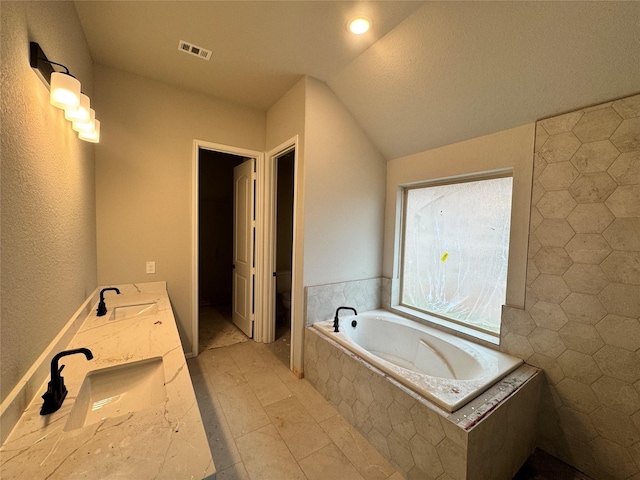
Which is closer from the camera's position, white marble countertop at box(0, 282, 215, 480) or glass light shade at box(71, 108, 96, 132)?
white marble countertop at box(0, 282, 215, 480)

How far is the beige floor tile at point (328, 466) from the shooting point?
1.48 m

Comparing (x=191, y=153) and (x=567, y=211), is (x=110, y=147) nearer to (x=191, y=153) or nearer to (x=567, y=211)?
(x=191, y=153)

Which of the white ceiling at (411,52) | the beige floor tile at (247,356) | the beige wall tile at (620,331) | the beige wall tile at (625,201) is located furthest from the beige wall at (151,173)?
the beige wall tile at (620,331)

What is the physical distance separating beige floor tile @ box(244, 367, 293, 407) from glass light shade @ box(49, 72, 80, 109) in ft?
7.09

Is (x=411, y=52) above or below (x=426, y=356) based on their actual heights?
above

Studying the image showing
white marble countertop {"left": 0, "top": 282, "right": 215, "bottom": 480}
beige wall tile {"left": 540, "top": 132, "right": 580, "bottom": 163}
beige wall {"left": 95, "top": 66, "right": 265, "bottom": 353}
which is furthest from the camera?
beige wall {"left": 95, "top": 66, "right": 265, "bottom": 353}

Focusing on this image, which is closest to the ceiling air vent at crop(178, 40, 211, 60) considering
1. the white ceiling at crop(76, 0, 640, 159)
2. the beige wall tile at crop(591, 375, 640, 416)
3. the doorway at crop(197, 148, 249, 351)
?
the white ceiling at crop(76, 0, 640, 159)

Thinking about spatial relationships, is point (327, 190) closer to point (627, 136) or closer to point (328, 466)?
point (627, 136)

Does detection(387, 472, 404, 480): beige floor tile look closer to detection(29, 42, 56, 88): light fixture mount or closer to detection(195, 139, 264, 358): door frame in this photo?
detection(195, 139, 264, 358): door frame

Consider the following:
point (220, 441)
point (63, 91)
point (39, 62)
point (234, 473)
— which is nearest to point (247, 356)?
point (220, 441)

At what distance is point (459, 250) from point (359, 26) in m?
1.85

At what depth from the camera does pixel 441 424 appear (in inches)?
50.9

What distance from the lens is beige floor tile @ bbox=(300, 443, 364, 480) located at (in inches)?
58.2

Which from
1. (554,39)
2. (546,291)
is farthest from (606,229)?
(554,39)
